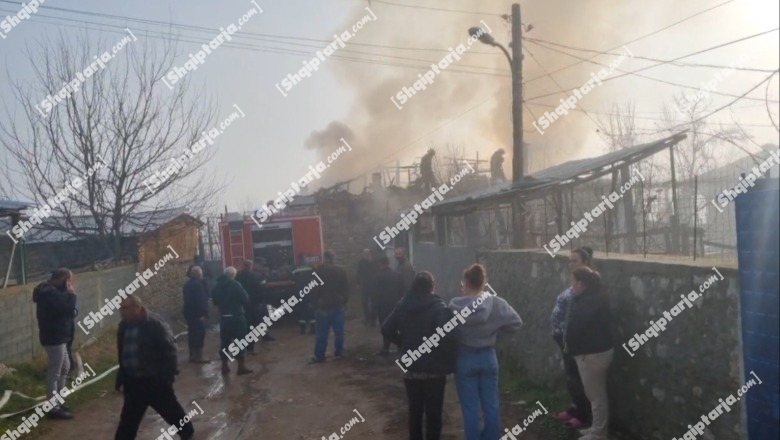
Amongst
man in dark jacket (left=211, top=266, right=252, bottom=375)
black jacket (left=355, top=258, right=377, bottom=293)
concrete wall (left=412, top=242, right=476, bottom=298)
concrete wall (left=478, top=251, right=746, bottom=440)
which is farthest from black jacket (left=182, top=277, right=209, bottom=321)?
concrete wall (left=478, top=251, right=746, bottom=440)

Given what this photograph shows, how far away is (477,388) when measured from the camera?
6.17m

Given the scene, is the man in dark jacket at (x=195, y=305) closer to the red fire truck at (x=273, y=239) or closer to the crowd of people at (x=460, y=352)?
the crowd of people at (x=460, y=352)

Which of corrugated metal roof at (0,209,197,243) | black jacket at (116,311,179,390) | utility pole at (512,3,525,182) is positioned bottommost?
black jacket at (116,311,179,390)

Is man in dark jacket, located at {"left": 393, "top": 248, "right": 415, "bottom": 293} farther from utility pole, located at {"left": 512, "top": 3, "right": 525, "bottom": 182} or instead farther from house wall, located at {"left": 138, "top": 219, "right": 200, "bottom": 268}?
house wall, located at {"left": 138, "top": 219, "right": 200, "bottom": 268}

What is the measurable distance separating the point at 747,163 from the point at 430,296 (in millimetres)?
7744

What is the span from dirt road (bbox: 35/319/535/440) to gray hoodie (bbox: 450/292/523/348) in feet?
4.91

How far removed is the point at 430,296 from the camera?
20.5 ft

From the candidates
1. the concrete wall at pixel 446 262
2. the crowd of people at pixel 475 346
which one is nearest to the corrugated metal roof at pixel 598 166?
the concrete wall at pixel 446 262

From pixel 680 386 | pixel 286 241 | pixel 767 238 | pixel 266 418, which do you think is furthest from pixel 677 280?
pixel 286 241

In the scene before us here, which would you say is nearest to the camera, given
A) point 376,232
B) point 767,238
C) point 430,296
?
point 767,238

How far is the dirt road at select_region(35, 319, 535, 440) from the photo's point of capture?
7828 millimetres

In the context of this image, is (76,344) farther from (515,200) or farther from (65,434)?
(515,200)

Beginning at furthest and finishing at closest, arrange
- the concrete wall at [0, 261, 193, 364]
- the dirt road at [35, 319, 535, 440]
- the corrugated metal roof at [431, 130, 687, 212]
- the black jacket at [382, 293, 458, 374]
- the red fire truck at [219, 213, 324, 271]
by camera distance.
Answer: the red fire truck at [219, 213, 324, 271] → the concrete wall at [0, 261, 193, 364] → the corrugated metal roof at [431, 130, 687, 212] → the dirt road at [35, 319, 535, 440] → the black jacket at [382, 293, 458, 374]

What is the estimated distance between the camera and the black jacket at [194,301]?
1247 cm
